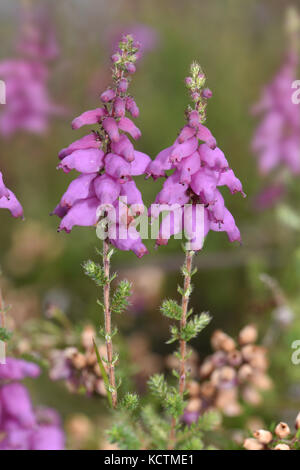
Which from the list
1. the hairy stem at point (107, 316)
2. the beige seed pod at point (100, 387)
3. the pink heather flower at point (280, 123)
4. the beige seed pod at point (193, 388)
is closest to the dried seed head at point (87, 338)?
the beige seed pod at point (100, 387)

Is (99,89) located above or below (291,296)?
above

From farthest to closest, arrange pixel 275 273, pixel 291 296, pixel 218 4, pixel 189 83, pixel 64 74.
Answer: pixel 218 4
pixel 64 74
pixel 275 273
pixel 291 296
pixel 189 83

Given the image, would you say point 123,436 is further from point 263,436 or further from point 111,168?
point 111,168

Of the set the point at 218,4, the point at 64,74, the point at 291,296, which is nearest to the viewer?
the point at 291,296

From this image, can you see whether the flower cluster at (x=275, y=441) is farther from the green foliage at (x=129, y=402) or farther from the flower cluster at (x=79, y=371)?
the flower cluster at (x=79, y=371)

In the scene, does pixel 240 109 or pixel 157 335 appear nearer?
pixel 157 335

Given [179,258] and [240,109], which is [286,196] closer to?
[179,258]

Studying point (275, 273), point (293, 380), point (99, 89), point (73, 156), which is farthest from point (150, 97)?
point (73, 156)
